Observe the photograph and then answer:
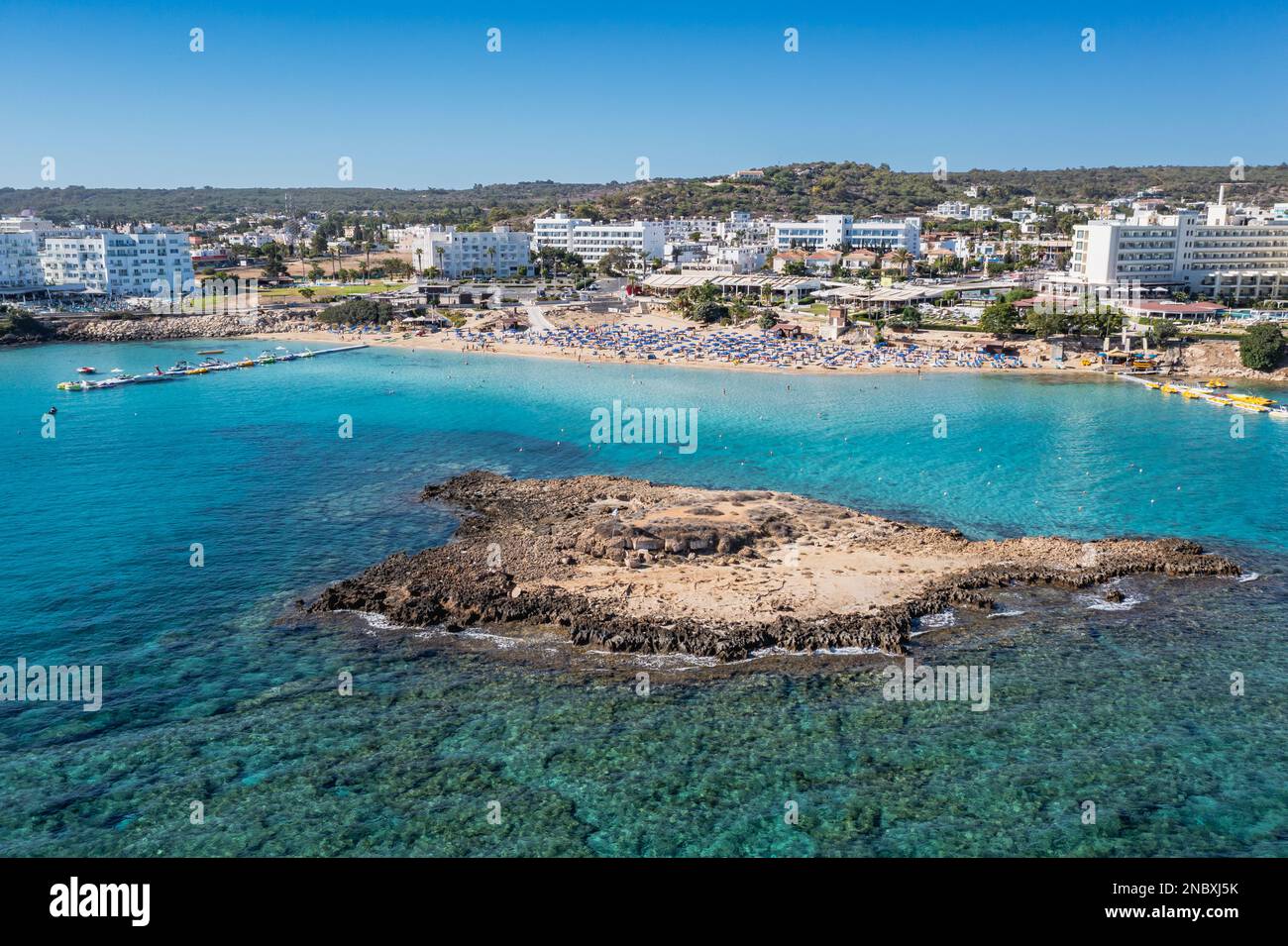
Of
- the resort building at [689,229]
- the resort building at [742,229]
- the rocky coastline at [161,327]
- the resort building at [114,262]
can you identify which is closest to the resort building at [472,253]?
the rocky coastline at [161,327]

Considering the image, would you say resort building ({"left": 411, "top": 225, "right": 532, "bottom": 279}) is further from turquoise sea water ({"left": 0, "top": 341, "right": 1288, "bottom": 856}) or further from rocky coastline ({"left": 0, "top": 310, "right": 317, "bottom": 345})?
turquoise sea water ({"left": 0, "top": 341, "right": 1288, "bottom": 856})

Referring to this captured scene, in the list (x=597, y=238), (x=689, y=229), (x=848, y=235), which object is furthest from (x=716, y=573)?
(x=689, y=229)

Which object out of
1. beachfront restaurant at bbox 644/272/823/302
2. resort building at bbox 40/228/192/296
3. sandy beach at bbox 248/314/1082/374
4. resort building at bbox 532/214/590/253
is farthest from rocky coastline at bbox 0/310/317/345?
resort building at bbox 532/214/590/253

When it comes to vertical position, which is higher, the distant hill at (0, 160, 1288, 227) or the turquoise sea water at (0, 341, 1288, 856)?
the distant hill at (0, 160, 1288, 227)

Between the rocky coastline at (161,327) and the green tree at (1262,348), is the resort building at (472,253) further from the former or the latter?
the green tree at (1262,348)

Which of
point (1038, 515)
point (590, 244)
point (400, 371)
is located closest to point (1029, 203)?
point (590, 244)

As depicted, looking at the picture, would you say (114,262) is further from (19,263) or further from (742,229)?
(742,229)
